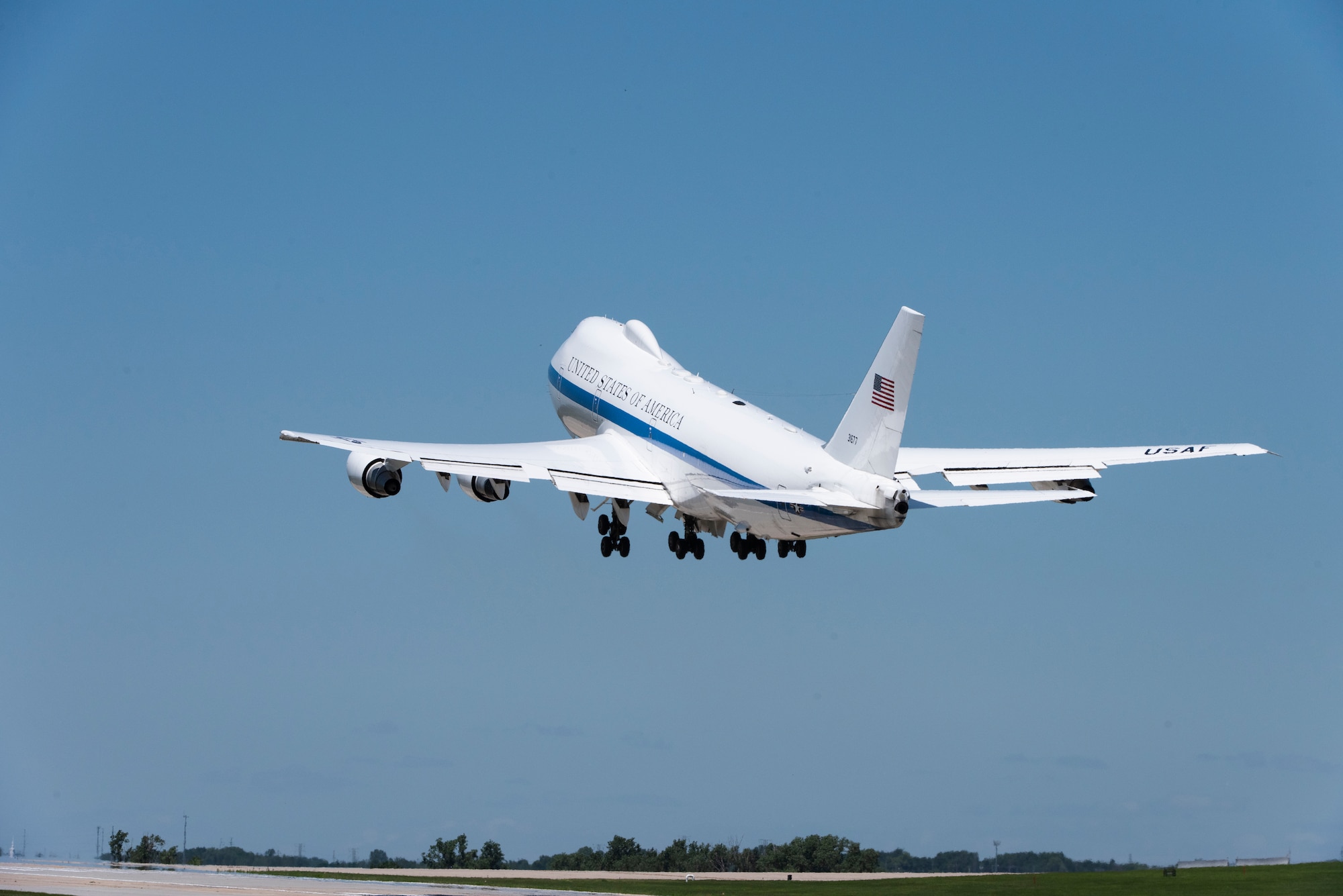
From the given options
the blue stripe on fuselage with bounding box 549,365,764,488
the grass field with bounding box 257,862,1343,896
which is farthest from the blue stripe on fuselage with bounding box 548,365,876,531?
the grass field with bounding box 257,862,1343,896

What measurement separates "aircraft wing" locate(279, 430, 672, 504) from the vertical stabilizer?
1103 centimetres

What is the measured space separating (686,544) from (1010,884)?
25.3 meters

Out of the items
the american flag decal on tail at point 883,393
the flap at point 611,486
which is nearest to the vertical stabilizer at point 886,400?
the american flag decal on tail at point 883,393

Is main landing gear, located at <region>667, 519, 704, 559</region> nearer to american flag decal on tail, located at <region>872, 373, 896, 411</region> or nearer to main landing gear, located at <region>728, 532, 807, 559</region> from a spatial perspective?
main landing gear, located at <region>728, 532, 807, 559</region>

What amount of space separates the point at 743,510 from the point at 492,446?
1155 centimetres

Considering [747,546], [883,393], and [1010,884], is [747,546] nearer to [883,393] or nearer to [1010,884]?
[883,393]

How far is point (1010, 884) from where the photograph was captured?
2867 inches

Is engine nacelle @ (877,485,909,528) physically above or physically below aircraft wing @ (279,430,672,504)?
below

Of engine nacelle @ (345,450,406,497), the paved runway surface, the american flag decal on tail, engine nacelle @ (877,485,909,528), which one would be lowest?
the paved runway surface

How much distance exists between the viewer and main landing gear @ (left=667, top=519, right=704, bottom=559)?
60812 millimetres

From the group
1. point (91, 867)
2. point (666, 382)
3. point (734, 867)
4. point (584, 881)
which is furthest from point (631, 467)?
point (734, 867)

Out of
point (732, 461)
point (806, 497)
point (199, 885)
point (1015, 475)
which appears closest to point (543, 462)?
point (732, 461)

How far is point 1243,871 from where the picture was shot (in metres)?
76.8

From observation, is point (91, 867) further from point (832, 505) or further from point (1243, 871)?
point (1243, 871)
